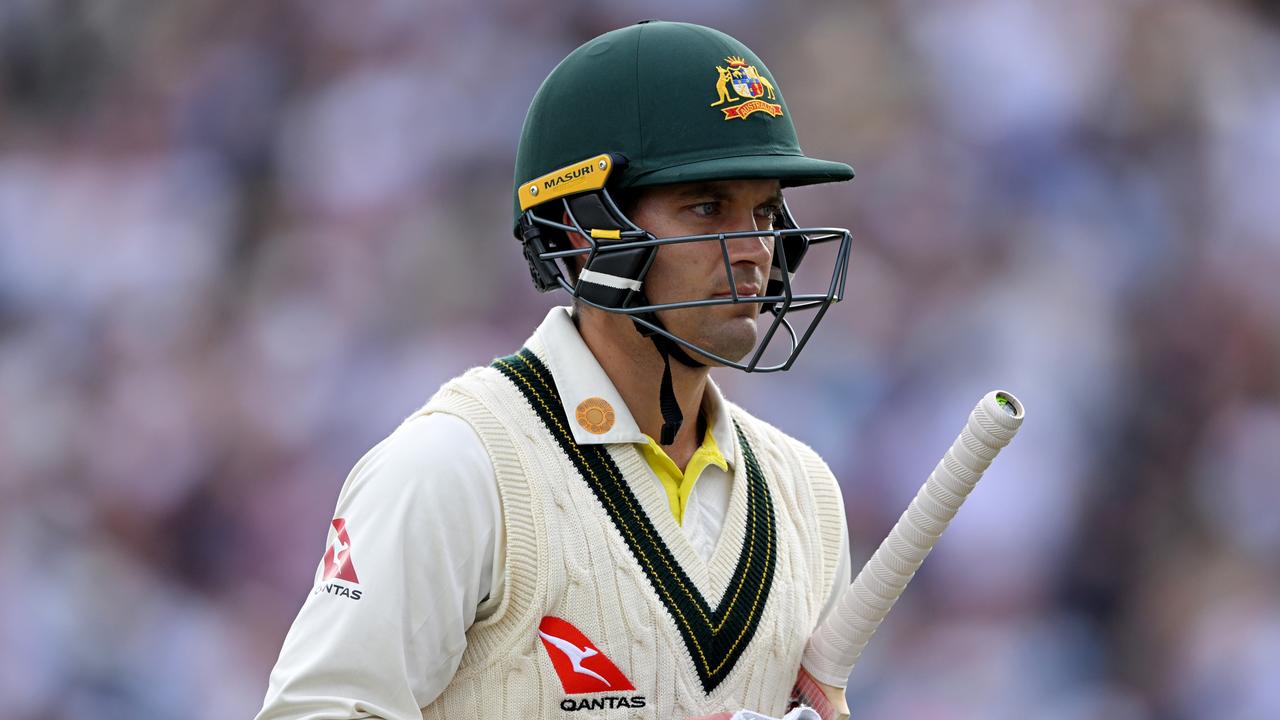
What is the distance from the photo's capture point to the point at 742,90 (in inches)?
104

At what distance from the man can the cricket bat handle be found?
57 millimetres

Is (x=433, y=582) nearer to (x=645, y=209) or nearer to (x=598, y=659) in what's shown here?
(x=598, y=659)

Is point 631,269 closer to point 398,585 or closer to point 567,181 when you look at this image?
point 567,181

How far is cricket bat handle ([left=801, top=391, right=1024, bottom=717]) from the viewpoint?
2.49 m

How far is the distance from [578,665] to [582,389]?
1.50ft

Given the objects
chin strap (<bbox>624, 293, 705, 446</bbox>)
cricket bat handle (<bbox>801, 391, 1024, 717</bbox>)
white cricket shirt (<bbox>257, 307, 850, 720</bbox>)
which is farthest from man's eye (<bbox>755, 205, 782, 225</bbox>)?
white cricket shirt (<bbox>257, 307, 850, 720</bbox>)

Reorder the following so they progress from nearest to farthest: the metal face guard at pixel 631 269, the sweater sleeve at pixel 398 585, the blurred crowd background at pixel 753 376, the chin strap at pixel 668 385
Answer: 1. the sweater sleeve at pixel 398 585
2. the metal face guard at pixel 631 269
3. the chin strap at pixel 668 385
4. the blurred crowd background at pixel 753 376

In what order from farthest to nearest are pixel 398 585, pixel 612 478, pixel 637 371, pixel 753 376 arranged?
pixel 753 376 < pixel 637 371 < pixel 612 478 < pixel 398 585

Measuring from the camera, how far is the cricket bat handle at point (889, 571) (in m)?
2.49

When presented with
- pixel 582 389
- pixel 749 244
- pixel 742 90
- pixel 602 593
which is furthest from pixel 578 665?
pixel 742 90

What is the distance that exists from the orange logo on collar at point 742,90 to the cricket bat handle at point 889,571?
64 cm

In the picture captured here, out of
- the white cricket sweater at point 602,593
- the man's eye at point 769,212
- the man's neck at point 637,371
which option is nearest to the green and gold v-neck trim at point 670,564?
the white cricket sweater at point 602,593

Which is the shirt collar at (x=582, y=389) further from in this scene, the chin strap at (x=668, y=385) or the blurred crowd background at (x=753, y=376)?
the blurred crowd background at (x=753, y=376)

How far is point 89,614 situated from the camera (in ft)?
18.4
